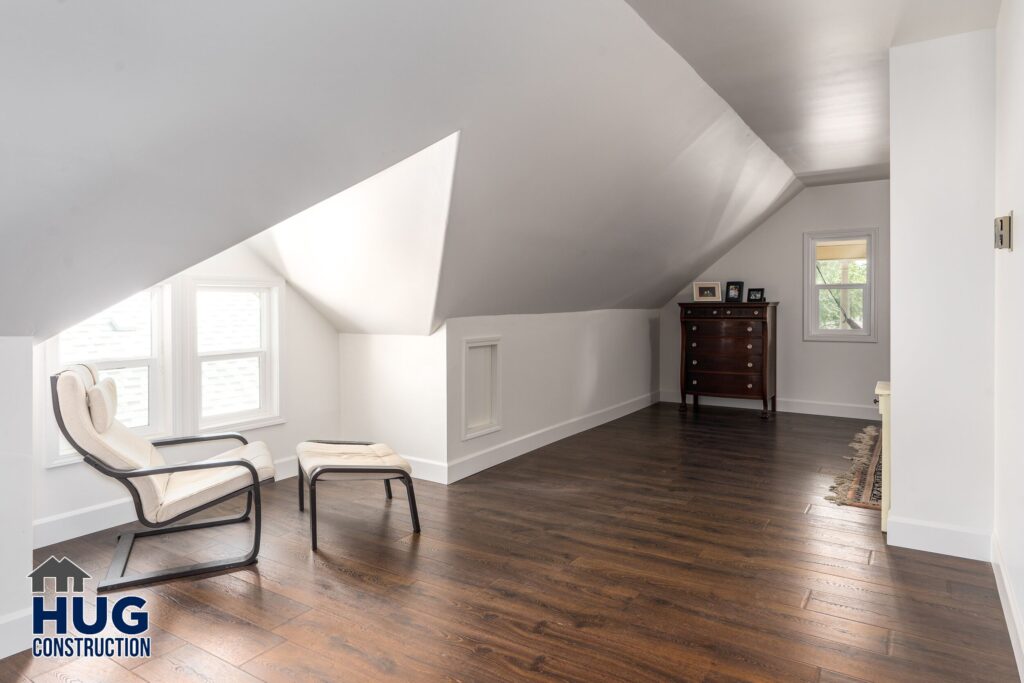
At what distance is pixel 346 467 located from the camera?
11.2ft

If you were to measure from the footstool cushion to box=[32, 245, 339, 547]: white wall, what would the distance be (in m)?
0.88

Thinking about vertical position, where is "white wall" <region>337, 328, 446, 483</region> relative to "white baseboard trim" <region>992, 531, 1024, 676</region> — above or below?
above

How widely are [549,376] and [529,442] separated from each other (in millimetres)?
641

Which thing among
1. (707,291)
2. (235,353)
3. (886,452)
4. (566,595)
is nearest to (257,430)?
(235,353)

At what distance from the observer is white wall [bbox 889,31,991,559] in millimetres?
3129

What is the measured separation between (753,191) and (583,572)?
172 inches

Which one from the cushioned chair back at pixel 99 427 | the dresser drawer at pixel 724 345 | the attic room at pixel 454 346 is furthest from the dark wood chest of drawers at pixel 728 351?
the cushioned chair back at pixel 99 427

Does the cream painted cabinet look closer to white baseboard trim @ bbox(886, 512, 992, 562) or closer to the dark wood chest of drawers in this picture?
white baseboard trim @ bbox(886, 512, 992, 562)

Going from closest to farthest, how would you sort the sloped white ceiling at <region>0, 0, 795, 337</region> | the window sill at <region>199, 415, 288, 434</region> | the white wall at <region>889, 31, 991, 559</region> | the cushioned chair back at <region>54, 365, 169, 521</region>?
the sloped white ceiling at <region>0, 0, 795, 337</region>
the cushioned chair back at <region>54, 365, 169, 521</region>
the white wall at <region>889, 31, 991, 559</region>
the window sill at <region>199, 415, 288, 434</region>

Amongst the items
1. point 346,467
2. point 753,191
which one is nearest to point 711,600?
point 346,467

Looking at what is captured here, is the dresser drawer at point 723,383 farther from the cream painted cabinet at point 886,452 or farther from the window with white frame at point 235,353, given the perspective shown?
the window with white frame at point 235,353

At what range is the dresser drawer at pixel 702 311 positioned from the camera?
7.20m

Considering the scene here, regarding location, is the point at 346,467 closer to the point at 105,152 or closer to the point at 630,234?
the point at 105,152

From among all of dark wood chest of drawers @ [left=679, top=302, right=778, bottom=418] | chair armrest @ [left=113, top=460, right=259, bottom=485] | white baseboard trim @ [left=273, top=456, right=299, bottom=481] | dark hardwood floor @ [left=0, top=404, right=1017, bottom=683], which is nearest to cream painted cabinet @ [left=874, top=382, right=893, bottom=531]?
dark hardwood floor @ [left=0, top=404, right=1017, bottom=683]
